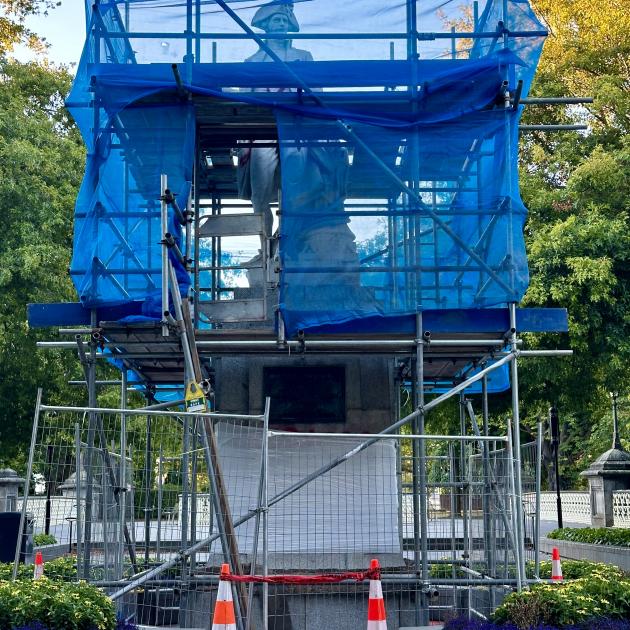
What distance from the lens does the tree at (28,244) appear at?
27.4m

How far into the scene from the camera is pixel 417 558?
12.7m

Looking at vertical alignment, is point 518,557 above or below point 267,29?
below

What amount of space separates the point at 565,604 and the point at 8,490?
21989mm

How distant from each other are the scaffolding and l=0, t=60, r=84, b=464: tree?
13479mm

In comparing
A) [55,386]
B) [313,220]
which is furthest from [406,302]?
[55,386]

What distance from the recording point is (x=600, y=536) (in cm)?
2403

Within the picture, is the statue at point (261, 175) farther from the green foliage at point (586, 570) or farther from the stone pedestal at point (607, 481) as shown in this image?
the stone pedestal at point (607, 481)

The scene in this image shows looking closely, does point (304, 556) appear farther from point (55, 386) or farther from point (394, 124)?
point (55, 386)

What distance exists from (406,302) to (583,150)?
48.2 feet

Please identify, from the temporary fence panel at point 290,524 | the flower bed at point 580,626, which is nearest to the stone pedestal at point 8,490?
the temporary fence panel at point 290,524

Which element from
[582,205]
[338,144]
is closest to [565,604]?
[338,144]

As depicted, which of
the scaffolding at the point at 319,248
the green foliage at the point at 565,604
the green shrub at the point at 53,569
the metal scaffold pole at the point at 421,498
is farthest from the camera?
the green shrub at the point at 53,569

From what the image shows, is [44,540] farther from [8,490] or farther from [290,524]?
[290,524]

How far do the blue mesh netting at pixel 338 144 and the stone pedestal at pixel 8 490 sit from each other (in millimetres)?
16392
